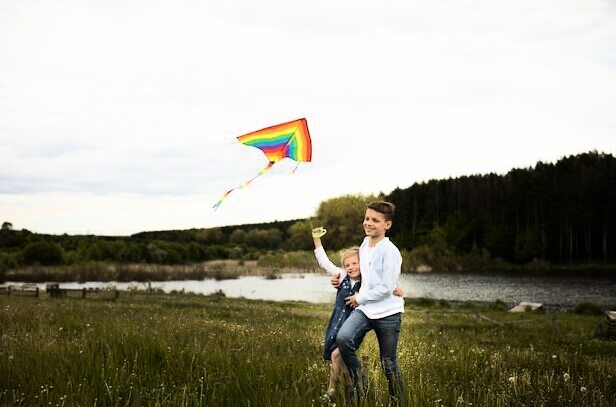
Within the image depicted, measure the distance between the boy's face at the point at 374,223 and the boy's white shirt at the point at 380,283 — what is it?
129 mm

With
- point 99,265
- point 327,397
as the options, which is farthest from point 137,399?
point 99,265

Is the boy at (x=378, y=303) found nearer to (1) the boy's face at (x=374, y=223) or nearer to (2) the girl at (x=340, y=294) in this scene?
(1) the boy's face at (x=374, y=223)

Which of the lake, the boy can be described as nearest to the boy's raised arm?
the boy

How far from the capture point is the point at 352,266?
20.7ft

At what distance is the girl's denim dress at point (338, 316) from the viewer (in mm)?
6121

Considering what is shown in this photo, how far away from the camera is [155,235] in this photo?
405 ft

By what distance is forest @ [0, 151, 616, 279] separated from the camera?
79.4m

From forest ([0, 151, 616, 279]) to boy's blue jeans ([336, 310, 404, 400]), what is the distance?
67783 millimetres

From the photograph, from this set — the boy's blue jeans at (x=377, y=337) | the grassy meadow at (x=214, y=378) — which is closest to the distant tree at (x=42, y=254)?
the grassy meadow at (x=214, y=378)

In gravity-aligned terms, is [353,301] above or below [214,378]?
above

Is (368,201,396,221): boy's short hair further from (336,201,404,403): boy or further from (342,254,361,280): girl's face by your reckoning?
(342,254,361,280): girl's face

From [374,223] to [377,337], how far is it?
116cm

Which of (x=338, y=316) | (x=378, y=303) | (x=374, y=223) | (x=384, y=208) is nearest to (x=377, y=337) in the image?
(x=378, y=303)

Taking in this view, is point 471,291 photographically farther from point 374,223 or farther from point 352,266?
point 374,223
